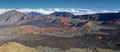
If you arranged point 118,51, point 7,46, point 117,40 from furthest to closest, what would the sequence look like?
point 117,40
point 118,51
point 7,46

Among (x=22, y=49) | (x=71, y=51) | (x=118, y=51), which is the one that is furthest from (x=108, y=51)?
(x=22, y=49)

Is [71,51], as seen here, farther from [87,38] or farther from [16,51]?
[87,38]

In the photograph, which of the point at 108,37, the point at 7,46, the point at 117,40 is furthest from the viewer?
the point at 108,37

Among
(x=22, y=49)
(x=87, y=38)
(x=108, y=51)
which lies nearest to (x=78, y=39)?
(x=87, y=38)

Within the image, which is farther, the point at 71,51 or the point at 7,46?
the point at 71,51

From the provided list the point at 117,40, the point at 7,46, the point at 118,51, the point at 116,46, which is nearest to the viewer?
the point at 7,46

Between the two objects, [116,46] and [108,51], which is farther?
[116,46]

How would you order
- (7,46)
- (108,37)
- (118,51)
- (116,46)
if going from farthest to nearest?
(108,37) → (116,46) → (118,51) → (7,46)

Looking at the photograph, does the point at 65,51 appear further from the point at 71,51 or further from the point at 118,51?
the point at 118,51

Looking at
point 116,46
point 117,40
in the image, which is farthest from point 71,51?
point 117,40
